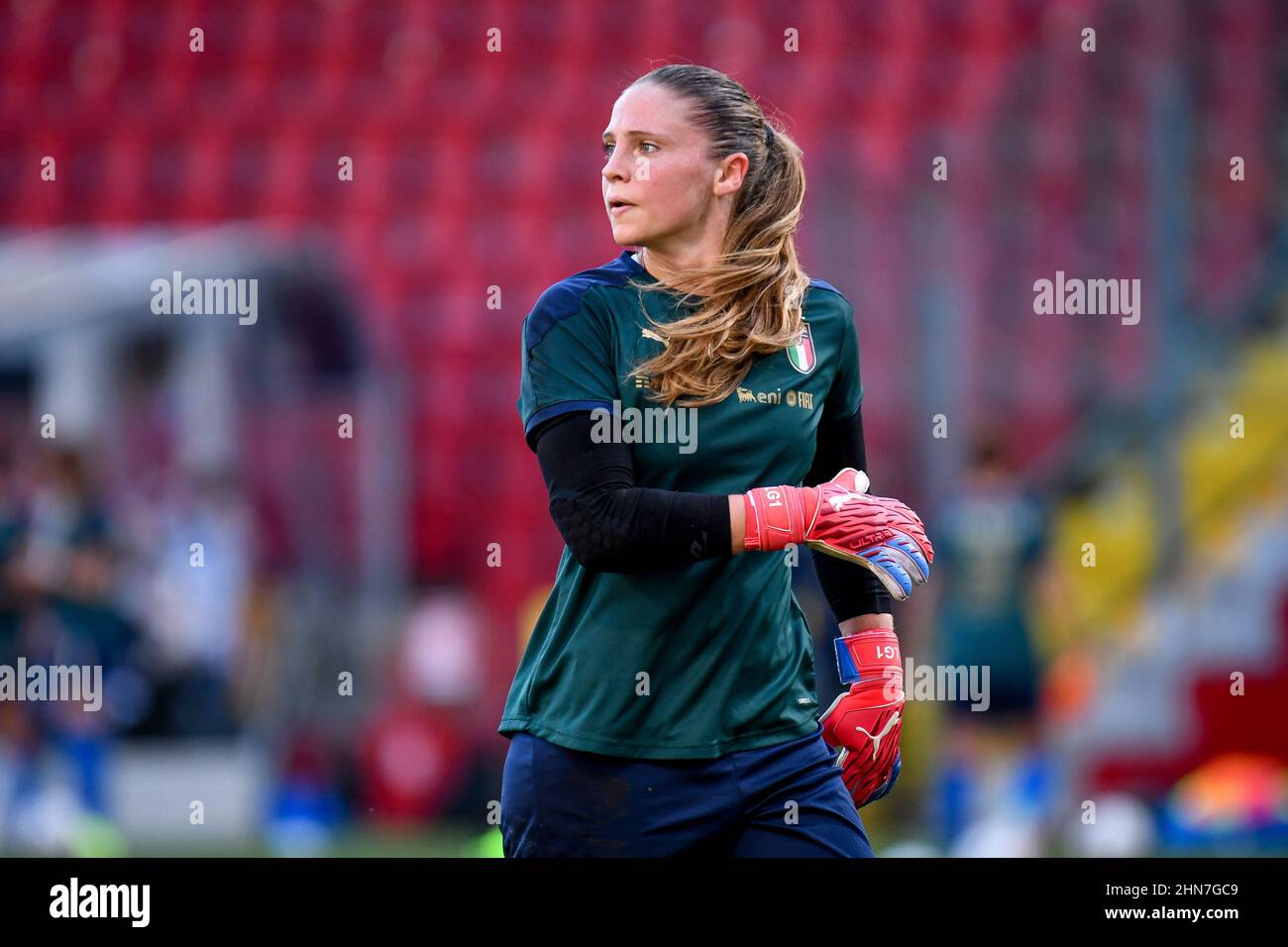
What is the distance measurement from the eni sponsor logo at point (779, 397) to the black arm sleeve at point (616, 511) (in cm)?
17

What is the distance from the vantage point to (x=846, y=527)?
299 centimetres

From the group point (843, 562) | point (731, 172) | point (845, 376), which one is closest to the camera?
point (731, 172)

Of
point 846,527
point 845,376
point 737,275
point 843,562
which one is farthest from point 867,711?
point 737,275

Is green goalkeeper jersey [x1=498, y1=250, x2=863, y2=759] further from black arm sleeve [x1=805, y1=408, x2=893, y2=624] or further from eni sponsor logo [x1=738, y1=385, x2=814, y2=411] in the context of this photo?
black arm sleeve [x1=805, y1=408, x2=893, y2=624]

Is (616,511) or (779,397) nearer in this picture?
(616,511)

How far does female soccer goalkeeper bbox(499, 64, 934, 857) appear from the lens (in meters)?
2.91

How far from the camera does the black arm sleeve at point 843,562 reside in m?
3.29

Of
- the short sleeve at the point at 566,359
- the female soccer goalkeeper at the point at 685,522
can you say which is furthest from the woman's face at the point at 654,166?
the short sleeve at the point at 566,359

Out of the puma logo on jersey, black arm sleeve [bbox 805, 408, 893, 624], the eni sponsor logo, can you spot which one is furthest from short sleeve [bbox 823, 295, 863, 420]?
the puma logo on jersey

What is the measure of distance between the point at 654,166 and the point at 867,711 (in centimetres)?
105

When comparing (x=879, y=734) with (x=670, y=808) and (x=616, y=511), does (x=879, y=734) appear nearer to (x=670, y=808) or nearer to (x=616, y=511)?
(x=670, y=808)

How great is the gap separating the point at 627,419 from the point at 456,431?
886 centimetres

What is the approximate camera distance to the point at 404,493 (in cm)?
1146

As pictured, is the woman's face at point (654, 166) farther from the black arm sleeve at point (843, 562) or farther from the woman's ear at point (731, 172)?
the black arm sleeve at point (843, 562)
